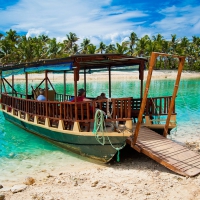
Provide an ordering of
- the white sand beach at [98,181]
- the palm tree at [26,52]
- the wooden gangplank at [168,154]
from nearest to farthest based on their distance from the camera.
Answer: the white sand beach at [98,181] < the wooden gangplank at [168,154] < the palm tree at [26,52]

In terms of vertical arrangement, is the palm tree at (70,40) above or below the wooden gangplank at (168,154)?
above

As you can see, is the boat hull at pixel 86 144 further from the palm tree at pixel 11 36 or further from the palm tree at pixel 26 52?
the palm tree at pixel 11 36

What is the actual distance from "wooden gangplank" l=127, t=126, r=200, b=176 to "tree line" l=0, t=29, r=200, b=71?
159 ft

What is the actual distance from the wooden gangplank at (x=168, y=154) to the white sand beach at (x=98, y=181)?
0.25 metres

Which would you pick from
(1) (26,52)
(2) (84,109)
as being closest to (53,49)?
(1) (26,52)

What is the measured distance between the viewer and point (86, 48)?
221 feet

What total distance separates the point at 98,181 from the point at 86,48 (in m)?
63.1

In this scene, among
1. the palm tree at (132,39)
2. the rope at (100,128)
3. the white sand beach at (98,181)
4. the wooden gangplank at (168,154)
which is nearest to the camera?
the white sand beach at (98,181)

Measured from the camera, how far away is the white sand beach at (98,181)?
5746mm

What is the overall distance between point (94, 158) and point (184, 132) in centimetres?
601

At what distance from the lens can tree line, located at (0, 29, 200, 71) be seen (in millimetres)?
56031

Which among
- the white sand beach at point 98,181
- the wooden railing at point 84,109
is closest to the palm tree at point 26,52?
the wooden railing at point 84,109

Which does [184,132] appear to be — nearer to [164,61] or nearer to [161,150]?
[161,150]

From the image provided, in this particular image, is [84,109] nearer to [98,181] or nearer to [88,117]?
[88,117]
